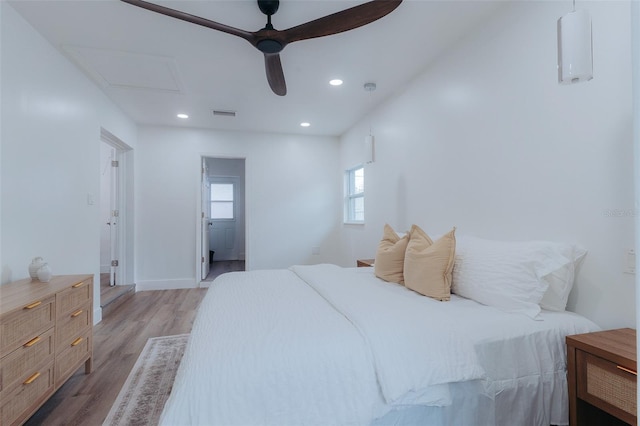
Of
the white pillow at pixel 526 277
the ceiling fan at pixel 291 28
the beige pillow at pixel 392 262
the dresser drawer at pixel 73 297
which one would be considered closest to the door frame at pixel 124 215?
the dresser drawer at pixel 73 297

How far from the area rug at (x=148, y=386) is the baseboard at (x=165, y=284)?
198 centimetres

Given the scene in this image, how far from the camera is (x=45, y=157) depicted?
2336mm

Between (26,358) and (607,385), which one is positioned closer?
(607,385)

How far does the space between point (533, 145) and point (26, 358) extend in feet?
9.67

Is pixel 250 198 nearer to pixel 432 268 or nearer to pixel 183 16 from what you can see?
pixel 183 16

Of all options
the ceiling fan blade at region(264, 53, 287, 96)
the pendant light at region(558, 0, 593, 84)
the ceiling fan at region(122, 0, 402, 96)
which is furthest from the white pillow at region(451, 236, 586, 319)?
the ceiling fan blade at region(264, 53, 287, 96)

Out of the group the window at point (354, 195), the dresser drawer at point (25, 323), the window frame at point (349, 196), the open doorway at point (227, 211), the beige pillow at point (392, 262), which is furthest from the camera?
the open doorway at point (227, 211)

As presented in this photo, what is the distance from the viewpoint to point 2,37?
192 cm

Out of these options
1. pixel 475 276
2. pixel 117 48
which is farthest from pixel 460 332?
pixel 117 48

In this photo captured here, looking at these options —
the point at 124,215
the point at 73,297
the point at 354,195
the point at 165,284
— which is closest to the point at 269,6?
the point at 73,297

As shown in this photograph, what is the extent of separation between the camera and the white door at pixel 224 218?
291 inches

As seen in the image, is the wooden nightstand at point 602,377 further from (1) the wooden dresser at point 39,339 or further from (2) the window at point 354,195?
(2) the window at point 354,195

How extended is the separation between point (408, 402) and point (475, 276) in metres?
0.88

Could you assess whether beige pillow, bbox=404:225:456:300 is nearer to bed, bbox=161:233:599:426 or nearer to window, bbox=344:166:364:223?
bed, bbox=161:233:599:426
